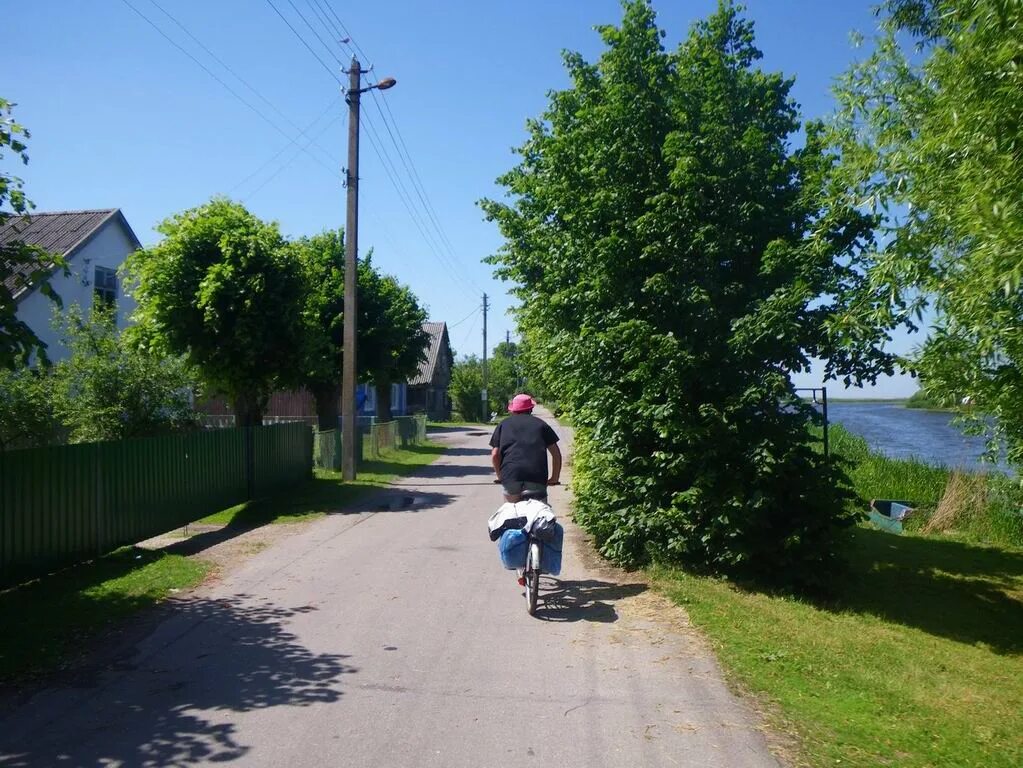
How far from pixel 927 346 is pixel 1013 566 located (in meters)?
6.72

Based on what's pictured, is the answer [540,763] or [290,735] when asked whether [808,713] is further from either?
[290,735]

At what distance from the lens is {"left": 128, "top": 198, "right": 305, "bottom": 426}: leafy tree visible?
14586 mm

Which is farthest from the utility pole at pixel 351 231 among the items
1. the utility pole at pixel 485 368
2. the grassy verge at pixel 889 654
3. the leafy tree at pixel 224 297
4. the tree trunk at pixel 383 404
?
the utility pole at pixel 485 368

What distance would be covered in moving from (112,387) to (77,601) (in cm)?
842

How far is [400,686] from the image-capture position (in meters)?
5.22

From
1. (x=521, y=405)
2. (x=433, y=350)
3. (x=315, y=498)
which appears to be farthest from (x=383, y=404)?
(x=521, y=405)

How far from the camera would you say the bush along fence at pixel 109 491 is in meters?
8.25

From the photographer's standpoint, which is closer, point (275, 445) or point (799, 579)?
point (799, 579)

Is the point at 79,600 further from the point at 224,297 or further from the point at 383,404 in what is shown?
the point at 383,404

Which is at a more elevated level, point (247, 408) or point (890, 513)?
point (247, 408)

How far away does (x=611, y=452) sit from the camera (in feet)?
29.4

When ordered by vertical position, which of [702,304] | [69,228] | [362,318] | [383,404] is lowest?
[383,404]

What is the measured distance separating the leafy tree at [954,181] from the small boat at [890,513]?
25.3 feet

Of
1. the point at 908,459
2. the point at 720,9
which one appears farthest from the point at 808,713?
the point at 908,459
